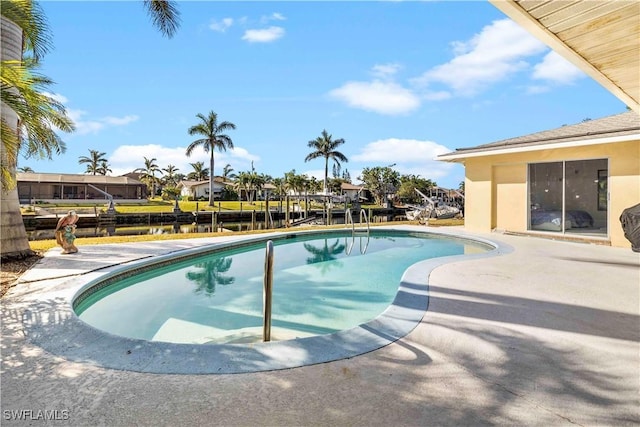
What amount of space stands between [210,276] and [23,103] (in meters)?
4.57

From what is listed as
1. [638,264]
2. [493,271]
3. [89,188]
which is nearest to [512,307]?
[493,271]

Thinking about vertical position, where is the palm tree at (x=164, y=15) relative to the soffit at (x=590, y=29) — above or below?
above

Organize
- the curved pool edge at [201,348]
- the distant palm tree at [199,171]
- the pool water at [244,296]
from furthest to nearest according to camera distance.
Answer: the distant palm tree at [199,171] → the pool water at [244,296] → the curved pool edge at [201,348]

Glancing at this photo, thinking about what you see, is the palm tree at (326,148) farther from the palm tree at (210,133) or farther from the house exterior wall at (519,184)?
the house exterior wall at (519,184)

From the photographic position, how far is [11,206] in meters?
7.40

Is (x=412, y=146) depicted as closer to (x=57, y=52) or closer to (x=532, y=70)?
(x=532, y=70)

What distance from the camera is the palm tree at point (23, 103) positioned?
15.1 ft

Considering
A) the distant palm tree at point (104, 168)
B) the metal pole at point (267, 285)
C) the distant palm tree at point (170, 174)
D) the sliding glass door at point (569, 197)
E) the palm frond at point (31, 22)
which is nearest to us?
the metal pole at point (267, 285)

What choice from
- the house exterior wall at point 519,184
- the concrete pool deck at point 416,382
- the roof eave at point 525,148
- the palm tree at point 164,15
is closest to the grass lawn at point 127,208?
the palm tree at point 164,15

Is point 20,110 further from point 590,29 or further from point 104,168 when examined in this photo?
point 104,168

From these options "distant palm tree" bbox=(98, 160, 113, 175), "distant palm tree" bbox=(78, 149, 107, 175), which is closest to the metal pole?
"distant palm tree" bbox=(78, 149, 107, 175)

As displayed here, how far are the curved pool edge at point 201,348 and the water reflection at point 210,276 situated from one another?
9.66ft

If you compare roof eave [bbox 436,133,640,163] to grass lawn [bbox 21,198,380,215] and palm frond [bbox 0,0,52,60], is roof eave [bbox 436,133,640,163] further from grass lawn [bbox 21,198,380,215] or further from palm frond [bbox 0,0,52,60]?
grass lawn [bbox 21,198,380,215]

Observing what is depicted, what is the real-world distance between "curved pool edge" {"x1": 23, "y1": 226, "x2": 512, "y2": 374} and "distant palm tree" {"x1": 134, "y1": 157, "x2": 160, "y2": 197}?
217ft
